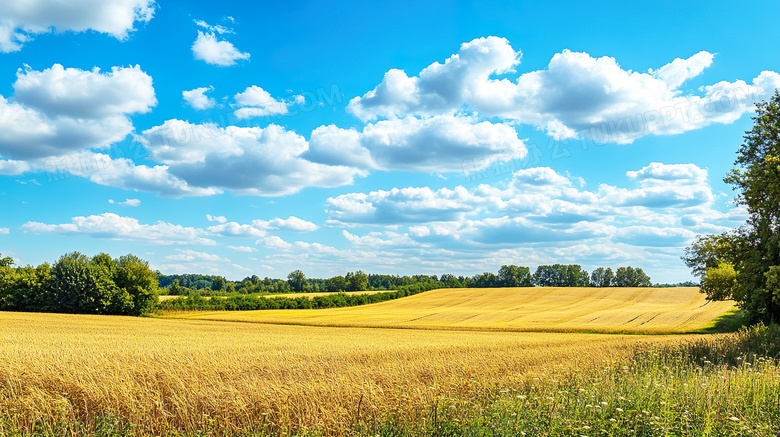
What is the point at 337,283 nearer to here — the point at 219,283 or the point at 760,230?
the point at 219,283

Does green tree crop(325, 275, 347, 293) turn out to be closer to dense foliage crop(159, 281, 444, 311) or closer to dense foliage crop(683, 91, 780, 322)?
dense foliage crop(159, 281, 444, 311)

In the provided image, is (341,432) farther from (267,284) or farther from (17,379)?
(267,284)

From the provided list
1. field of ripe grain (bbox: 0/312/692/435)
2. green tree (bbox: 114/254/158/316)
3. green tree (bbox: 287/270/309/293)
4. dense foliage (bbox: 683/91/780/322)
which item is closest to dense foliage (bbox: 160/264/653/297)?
green tree (bbox: 287/270/309/293)

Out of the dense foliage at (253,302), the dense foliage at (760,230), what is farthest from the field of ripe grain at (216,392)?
the dense foliage at (253,302)

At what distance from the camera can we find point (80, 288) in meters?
66.2

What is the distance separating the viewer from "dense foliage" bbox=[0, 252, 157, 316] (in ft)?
218

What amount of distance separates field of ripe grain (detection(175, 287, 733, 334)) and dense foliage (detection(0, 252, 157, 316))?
27.7 feet

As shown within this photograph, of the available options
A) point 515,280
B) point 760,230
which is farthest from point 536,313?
point 515,280

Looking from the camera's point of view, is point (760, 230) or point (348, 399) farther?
point (760, 230)

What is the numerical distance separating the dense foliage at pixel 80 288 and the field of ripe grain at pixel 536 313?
27.7ft

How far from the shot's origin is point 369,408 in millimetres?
7777

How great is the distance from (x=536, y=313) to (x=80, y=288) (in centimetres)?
6426

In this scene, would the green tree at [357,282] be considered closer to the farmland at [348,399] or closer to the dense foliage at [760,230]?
the dense foliage at [760,230]

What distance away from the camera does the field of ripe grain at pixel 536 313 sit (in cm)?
4931
